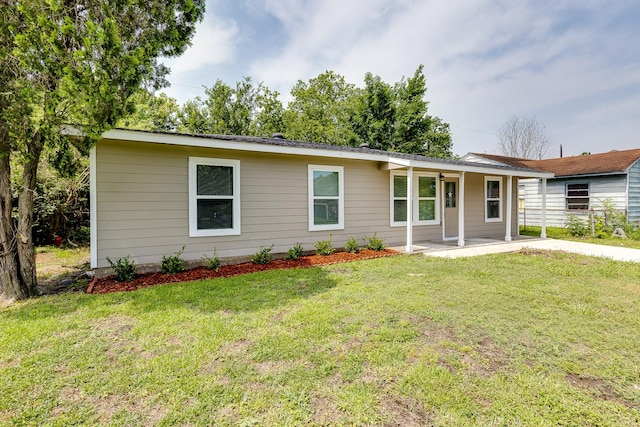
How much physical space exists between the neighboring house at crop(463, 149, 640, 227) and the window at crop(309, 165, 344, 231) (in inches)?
450

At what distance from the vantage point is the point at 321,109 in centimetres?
2602

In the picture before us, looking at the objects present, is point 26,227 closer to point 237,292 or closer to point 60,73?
point 60,73

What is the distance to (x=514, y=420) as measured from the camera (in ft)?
6.10

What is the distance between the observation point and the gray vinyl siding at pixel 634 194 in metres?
12.2

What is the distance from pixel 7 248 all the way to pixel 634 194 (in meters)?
19.1

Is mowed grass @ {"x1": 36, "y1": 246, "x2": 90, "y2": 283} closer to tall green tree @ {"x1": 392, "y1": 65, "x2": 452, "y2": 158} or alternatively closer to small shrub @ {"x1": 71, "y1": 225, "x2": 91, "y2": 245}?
small shrub @ {"x1": 71, "y1": 225, "x2": 91, "y2": 245}

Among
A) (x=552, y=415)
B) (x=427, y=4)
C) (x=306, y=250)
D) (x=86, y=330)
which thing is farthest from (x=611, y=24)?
(x=86, y=330)

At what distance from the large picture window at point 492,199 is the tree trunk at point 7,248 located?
11.4m

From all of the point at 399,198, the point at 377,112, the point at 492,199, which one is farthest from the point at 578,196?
the point at 377,112

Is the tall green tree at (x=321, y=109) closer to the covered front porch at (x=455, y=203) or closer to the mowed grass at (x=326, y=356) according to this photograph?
the covered front porch at (x=455, y=203)

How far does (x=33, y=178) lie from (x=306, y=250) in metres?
4.84

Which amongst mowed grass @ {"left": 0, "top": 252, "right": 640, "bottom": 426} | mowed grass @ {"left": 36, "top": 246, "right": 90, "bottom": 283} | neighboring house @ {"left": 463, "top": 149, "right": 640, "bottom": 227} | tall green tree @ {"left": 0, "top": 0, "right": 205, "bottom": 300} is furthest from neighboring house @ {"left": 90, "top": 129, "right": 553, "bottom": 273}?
neighboring house @ {"left": 463, "top": 149, "right": 640, "bottom": 227}

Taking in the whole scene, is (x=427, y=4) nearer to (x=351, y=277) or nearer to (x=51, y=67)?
(x=351, y=277)

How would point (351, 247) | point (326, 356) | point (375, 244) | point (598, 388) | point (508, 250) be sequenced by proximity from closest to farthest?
1. point (598, 388)
2. point (326, 356)
3. point (351, 247)
4. point (375, 244)
5. point (508, 250)
